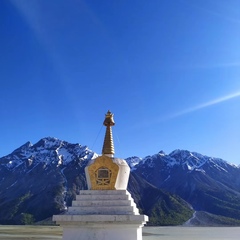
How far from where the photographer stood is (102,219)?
14219mm

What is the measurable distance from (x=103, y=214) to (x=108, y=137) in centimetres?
425

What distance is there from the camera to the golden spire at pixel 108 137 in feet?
56.1

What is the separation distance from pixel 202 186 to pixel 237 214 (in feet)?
177

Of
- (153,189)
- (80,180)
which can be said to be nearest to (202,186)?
(153,189)

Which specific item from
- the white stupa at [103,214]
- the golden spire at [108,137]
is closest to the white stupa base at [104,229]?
the white stupa at [103,214]

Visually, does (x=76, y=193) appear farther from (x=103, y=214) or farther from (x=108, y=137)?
(x=103, y=214)

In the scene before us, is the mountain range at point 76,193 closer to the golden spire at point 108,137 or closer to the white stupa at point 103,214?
the golden spire at point 108,137

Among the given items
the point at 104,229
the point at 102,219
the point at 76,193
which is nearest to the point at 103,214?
the point at 102,219

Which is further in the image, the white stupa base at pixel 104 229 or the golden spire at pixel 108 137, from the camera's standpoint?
the golden spire at pixel 108 137

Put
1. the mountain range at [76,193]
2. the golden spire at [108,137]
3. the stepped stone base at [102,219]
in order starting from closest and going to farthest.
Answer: the stepped stone base at [102,219] → the golden spire at [108,137] → the mountain range at [76,193]

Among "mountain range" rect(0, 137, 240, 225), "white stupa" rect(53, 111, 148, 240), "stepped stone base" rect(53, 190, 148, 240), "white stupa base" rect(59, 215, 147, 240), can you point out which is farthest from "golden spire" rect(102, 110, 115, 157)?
"mountain range" rect(0, 137, 240, 225)

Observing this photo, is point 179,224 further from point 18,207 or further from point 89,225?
point 89,225

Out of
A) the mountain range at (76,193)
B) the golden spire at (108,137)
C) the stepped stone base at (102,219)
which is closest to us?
the stepped stone base at (102,219)

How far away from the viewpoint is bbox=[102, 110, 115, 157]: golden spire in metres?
17.1
